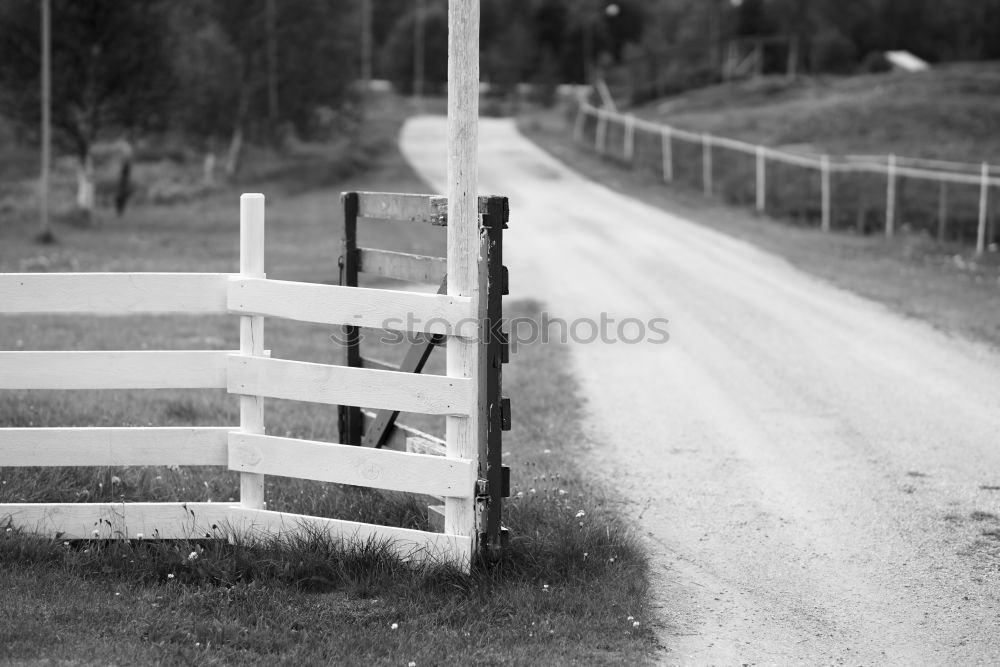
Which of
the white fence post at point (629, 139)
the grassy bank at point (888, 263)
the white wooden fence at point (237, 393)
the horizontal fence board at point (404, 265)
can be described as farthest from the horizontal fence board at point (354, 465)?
the white fence post at point (629, 139)

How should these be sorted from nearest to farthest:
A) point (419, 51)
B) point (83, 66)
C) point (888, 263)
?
point (888, 263), point (83, 66), point (419, 51)

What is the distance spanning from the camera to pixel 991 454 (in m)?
7.39

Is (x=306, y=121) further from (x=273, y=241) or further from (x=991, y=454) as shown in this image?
(x=991, y=454)

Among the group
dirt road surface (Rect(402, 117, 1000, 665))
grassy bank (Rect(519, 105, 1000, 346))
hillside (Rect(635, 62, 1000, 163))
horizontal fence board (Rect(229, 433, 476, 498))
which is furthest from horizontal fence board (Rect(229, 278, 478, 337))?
hillside (Rect(635, 62, 1000, 163))

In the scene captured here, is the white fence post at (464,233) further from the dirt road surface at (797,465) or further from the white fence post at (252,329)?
the dirt road surface at (797,465)

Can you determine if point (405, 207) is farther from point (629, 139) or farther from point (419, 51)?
point (419, 51)

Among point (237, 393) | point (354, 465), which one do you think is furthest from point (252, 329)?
point (354, 465)

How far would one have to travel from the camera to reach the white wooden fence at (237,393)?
16.6 feet

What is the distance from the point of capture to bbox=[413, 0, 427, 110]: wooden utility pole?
78.0m

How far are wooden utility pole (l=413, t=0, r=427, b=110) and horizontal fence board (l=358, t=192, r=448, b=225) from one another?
226ft

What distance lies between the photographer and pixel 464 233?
16.5 feet

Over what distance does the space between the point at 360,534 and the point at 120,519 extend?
3.90ft

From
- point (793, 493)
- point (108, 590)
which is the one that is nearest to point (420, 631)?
point (108, 590)

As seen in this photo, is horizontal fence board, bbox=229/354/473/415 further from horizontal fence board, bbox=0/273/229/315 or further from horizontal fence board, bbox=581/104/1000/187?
horizontal fence board, bbox=581/104/1000/187
